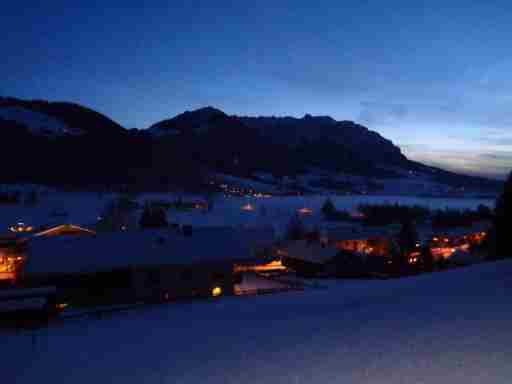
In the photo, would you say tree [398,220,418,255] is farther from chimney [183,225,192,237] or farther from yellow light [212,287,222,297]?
yellow light [212,287,222,297]

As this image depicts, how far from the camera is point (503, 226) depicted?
2089 centimetres

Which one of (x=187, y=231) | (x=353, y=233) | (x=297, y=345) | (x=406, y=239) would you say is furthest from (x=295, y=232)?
(x=297, y=345)

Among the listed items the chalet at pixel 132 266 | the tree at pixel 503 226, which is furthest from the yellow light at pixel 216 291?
the tree at pixel 503 226

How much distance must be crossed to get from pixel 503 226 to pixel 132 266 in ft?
66.6

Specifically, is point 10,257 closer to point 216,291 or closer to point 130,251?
point 130,251

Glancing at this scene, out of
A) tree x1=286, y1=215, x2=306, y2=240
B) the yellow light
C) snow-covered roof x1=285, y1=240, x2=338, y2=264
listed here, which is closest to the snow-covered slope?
tree x1=286, y1=215, x2=306, y2=240

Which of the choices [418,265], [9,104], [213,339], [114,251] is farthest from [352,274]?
[9,104]

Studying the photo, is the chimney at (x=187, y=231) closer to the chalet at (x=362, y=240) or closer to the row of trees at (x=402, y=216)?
the chalet at (x=362, y=240)

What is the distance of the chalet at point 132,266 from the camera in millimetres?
16125

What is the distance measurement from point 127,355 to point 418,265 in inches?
1199

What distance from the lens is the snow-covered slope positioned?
162 metres

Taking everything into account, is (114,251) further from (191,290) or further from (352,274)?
(352,274)

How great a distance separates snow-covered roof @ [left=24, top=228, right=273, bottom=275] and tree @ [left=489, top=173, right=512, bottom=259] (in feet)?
47.1

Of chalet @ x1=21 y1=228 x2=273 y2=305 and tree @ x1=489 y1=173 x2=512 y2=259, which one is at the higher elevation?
tree @ x1=489 y1=173 x2=512 y2=259
